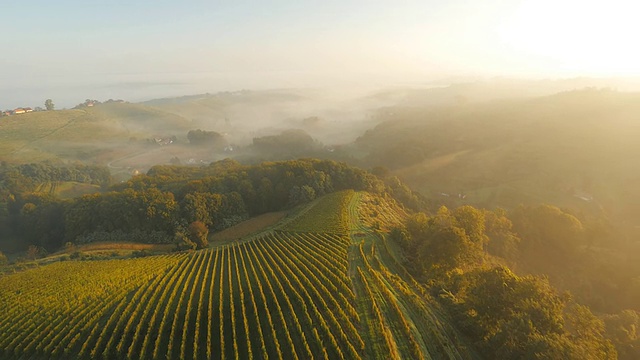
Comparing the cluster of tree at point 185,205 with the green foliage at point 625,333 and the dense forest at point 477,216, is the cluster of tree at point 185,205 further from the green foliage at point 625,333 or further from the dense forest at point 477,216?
the green foliage at point 625,333

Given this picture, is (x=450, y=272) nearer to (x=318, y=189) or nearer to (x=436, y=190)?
(x=318, y=189)

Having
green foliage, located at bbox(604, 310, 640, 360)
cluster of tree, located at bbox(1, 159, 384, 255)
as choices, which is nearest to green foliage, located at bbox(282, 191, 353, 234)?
Result: cluster of tree, located at bbox(1, 159, 384, 255)

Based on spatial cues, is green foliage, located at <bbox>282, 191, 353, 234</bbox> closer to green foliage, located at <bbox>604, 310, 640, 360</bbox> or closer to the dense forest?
the dense forest

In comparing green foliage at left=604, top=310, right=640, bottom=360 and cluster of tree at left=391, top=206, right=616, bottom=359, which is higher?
cluster of tree at left=391, top=206, right=616, bottom=359

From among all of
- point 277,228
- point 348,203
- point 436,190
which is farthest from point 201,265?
point 436,190

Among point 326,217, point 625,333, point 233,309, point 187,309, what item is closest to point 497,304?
point 625,333

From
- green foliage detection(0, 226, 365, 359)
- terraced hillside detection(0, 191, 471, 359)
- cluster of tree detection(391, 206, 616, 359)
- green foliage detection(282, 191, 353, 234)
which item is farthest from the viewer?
green foliage detection(282, 191, 353, 234)
